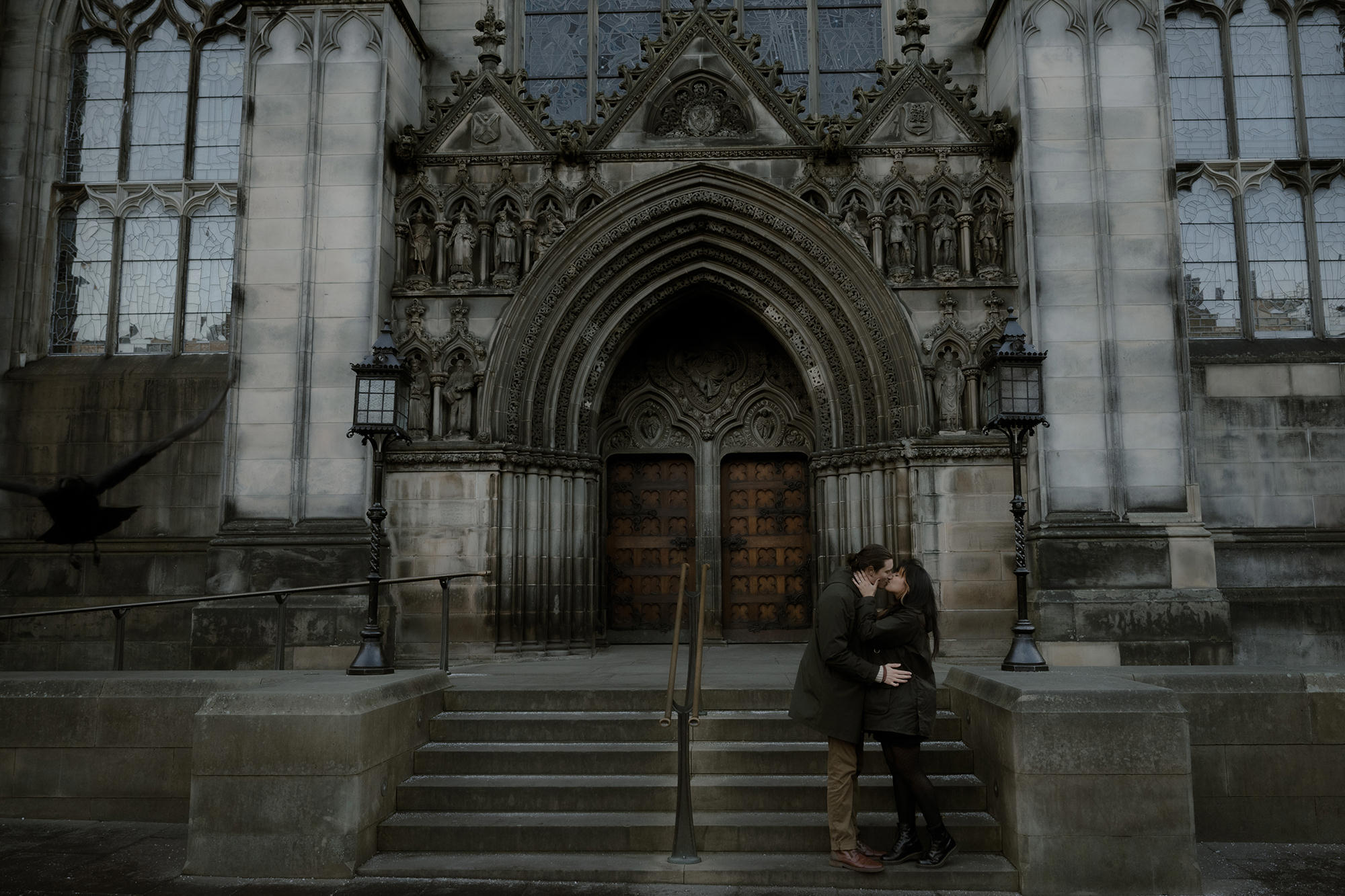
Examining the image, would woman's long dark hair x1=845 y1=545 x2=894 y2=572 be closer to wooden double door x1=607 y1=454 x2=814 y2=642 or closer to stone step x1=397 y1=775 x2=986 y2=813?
stone step x1=397 y1=775 x2=986 y2=813

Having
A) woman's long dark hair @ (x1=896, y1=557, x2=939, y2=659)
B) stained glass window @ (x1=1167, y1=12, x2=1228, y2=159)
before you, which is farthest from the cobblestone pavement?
stained glass window @ (x1=1167, y1=12, x2=1228, y2=159)

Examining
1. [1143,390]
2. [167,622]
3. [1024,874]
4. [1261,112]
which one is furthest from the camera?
[1261,112]

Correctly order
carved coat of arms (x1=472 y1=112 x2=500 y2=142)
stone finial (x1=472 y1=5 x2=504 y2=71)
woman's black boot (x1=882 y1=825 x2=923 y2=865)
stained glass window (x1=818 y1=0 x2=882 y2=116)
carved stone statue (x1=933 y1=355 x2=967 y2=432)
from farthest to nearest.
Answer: stained glass window (x1=818 y1=0 x2=882 y2=116) → stone finial (x1=472 y1=5 x2=504 y2=71) → carved coat of arms (x1=472 y1=112 x2=500 y2=142) → carved stone statue (x1=933 y1=355 x2=967 y2=432) → woman's black boot (x1=882 y1=825 x2=923 y2=865)

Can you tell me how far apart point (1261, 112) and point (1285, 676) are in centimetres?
872

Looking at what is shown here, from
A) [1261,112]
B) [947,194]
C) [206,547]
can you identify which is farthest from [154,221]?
[1261,112]

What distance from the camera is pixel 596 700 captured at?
8141 mm

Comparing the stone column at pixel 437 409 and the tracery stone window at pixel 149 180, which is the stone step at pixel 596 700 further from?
the tracery stone window at pixel 149 180

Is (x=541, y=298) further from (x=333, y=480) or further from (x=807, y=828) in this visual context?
(x=807, y=828)

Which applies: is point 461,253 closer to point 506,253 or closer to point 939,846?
point 506,253

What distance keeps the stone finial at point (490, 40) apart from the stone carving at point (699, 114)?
6.74 feet

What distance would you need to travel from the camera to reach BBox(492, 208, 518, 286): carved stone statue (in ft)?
40.2

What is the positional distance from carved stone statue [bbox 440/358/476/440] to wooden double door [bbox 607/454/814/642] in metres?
2.53

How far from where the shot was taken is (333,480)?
37.7 ft

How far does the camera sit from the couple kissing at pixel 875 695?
19.9 feet
